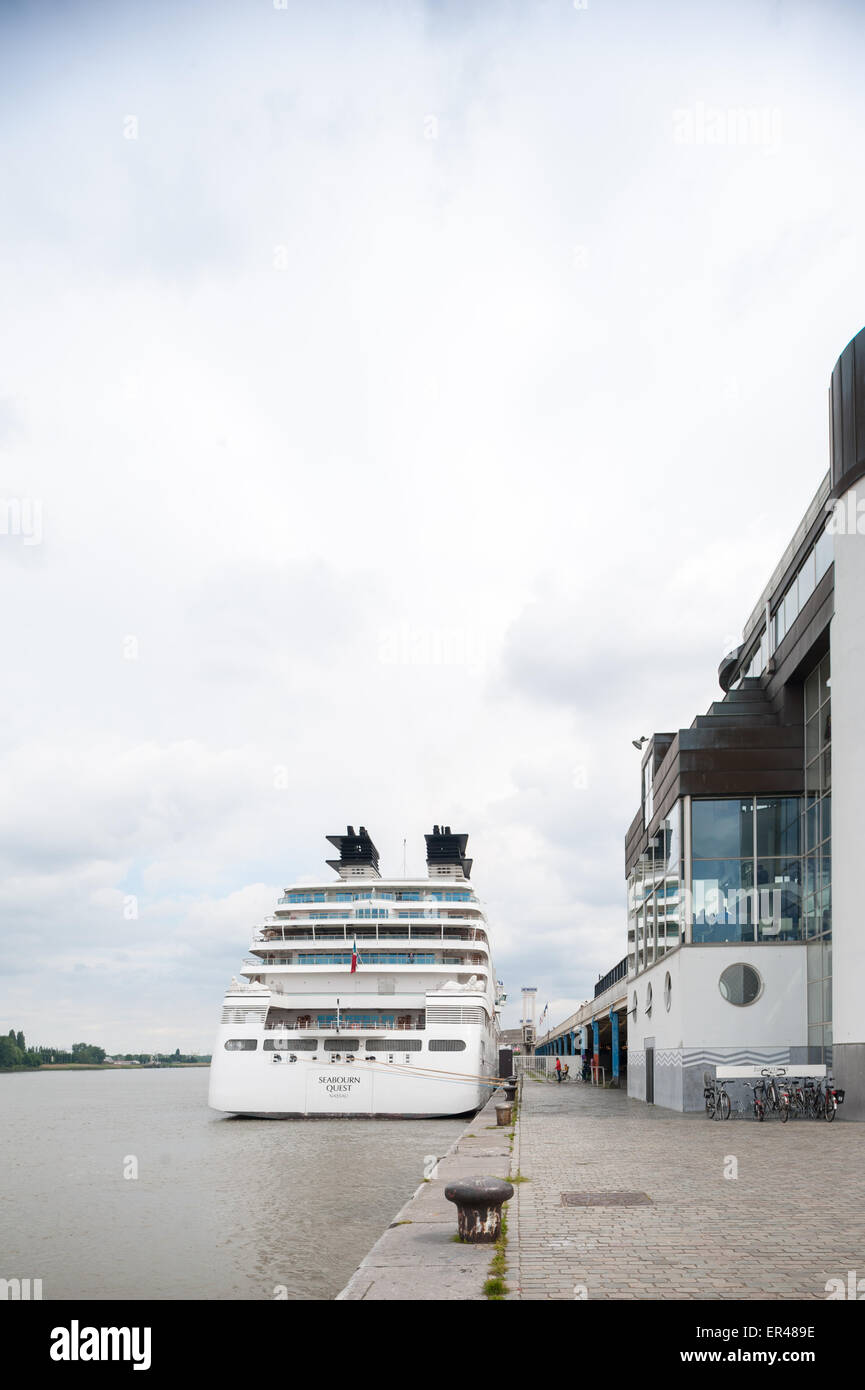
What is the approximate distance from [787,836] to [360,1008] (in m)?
18.3

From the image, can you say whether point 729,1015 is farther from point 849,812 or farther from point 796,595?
point 796,595

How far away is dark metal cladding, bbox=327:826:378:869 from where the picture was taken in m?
56.2

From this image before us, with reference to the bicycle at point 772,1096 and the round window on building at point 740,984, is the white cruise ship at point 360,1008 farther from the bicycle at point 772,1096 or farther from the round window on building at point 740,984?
the bicycle at point 772,1096

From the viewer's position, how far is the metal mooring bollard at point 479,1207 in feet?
30.0

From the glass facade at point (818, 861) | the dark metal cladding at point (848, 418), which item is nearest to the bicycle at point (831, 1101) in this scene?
the glass facade at point (818, 861)

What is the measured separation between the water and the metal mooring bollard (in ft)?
9.22

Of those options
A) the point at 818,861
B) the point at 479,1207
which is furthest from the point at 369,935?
the point at 479,1207

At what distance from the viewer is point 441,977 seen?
43.3 metres

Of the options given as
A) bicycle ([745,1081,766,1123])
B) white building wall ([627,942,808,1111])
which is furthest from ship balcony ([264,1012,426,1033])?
bicycle ([745,1081,766,1123])

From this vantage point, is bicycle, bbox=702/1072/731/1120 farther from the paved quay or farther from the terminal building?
the paved quay

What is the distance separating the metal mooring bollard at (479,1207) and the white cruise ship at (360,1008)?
2905 cm

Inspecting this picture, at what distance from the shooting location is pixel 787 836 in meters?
29.1

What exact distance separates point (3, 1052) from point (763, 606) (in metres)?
129
